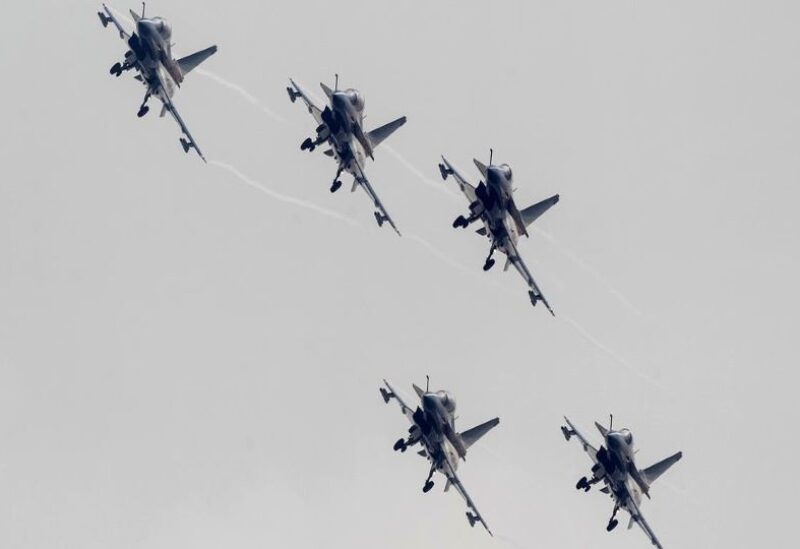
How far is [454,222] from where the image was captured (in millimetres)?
179125

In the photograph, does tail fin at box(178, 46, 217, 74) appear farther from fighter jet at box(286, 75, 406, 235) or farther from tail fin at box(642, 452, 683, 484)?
tail fin at box(642, 452, 683, 484)

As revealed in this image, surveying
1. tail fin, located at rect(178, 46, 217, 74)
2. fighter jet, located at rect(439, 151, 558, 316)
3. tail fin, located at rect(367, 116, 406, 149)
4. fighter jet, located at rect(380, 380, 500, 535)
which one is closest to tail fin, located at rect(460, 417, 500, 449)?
fighter jet, located at rect(380, 380, 500, 535)

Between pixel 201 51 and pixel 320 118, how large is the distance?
1138cm

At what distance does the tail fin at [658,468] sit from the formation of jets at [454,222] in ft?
0.96

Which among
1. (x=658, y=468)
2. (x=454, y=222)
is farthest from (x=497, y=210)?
(x=658, y=468)

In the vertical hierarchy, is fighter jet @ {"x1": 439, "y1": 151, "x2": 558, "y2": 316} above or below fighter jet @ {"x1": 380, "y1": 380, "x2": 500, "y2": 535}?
above

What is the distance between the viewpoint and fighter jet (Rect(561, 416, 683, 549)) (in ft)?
594

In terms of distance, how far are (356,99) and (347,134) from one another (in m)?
3.40

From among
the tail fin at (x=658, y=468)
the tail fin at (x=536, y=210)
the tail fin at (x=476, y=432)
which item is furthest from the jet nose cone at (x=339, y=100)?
the tail fin at (x=658, y=468)

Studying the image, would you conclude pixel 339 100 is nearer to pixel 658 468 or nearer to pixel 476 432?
pixel 476 432

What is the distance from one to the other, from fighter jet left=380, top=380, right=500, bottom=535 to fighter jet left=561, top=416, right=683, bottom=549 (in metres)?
8.69

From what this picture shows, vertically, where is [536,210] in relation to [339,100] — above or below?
below

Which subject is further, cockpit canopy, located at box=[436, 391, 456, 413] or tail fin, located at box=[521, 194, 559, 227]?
tail fin, located at box=[521, 194, 559, 227]

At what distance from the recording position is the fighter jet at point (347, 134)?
572 ft
